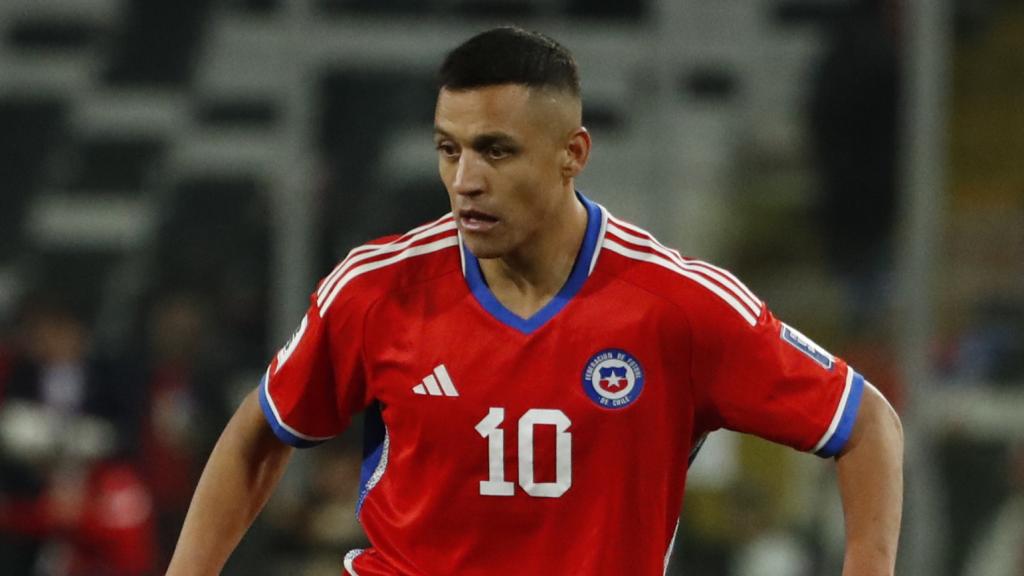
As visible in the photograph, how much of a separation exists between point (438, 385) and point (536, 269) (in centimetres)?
25

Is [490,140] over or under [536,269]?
over

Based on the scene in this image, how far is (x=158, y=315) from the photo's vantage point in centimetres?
835

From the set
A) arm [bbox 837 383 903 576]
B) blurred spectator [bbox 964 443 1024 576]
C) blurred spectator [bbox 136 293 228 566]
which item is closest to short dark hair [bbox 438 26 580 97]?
arm [bbox 837 383 903 576]

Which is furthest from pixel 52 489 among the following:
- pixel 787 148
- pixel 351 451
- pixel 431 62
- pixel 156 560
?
pixel 787 148

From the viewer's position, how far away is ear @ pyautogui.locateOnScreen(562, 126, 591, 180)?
309cm

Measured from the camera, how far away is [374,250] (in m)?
A: 3.21

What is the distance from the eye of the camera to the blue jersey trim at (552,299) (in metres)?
3.12

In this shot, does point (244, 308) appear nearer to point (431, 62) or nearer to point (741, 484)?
point (431, 62)

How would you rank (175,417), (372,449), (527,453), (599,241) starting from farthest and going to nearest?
(175,417) → (372,449) → (599,241) → (527,453)

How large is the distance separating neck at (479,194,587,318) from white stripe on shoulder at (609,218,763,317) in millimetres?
85

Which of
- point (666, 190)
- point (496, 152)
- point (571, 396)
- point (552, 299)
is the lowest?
point (666, 190)

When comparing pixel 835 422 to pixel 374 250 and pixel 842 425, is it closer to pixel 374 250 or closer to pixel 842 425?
pixel 842 425

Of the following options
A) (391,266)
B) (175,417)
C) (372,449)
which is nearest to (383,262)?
(391,266)

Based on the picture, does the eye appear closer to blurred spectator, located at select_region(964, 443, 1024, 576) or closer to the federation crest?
the federation crest
